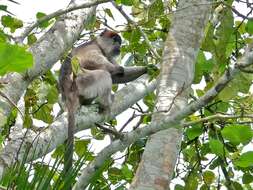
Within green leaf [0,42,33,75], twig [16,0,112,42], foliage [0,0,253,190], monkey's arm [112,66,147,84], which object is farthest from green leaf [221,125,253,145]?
monkey's arm [112,66,147,84]

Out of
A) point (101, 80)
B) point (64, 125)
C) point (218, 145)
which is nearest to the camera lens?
point (218, 145)

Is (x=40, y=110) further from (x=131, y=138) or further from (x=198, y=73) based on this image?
(x=131, y=138)

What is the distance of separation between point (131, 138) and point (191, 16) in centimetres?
84

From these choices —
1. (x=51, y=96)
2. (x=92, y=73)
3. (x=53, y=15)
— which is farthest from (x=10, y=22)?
(x=92, y=73)

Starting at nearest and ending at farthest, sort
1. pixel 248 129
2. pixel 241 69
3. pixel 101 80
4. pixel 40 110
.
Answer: pixel 241 69 < pixel 248 129 < pixel 40 110 < pixel 101 80

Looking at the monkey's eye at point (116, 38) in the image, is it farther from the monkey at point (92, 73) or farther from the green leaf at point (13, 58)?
the green leaf at point (13, 58)

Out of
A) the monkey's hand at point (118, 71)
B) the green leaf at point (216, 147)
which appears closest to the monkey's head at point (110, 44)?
the monkey's hand at point (118, 71)

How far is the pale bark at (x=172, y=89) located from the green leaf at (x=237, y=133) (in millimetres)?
208

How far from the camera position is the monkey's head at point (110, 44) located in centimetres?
593

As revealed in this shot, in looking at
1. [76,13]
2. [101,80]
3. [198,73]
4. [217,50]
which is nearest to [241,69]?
[217,50]

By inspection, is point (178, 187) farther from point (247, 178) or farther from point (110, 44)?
point (110, 44)

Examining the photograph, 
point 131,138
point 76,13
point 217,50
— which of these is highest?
point 76,13

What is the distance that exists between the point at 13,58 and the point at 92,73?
4.09 meters

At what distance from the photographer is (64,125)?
277cm
